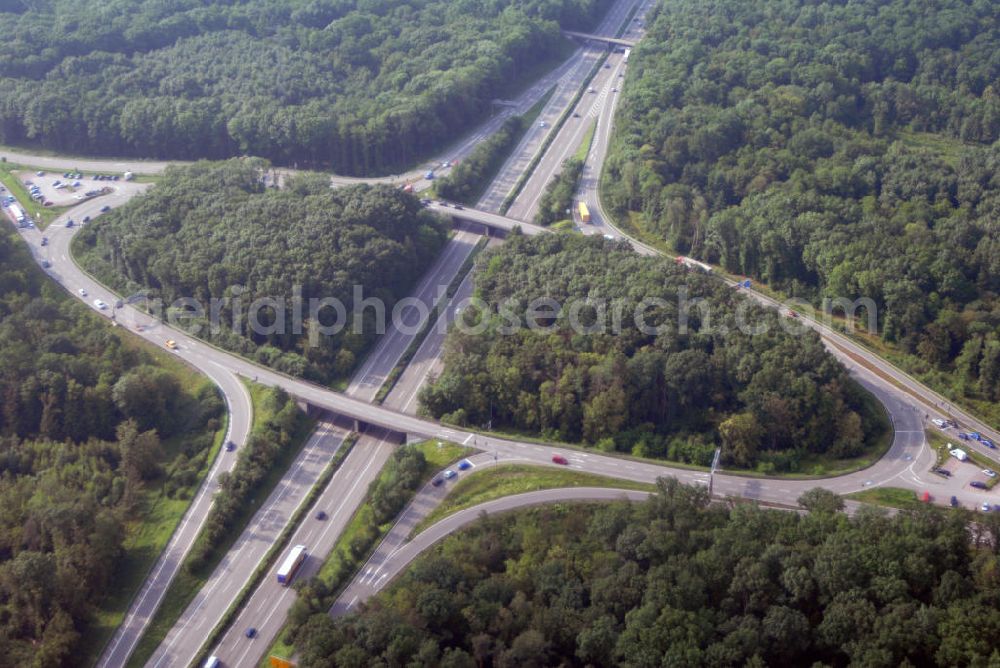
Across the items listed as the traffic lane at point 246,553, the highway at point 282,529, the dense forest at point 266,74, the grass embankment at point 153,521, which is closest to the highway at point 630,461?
the grass embankment at point 153,521

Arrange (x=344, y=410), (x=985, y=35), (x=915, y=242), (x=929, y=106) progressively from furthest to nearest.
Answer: (x=985, y=35), (x=929, y=106), (x=915, y=242), (x=344, y=410)

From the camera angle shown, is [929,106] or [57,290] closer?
[57,290]

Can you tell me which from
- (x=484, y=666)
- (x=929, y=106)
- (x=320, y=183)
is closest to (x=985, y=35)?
(x=929, y=106)

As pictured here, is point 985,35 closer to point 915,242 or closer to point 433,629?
point 915,242

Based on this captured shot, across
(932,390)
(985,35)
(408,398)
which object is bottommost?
(408,398)

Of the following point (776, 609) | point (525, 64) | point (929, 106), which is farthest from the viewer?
point (525, 64)

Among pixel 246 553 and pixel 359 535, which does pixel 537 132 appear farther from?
pixel 246 553
